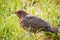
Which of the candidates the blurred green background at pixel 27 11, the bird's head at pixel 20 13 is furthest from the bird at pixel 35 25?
the bird's head at pixel 20 13

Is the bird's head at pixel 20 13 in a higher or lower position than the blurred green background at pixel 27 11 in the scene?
higher

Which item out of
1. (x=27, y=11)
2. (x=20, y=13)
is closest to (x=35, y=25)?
(x=20, y=13)

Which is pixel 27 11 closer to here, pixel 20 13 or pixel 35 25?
pixel 20 13

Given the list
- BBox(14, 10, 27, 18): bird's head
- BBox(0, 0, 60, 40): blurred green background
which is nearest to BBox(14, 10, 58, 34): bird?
BBox(0, 0, 60, 40): blurred green background

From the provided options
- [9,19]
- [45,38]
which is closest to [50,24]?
[45,38]

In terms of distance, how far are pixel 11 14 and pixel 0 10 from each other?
30 centimetres

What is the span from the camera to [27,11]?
7062mm

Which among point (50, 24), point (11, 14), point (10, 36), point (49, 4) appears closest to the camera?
point (10, 36)

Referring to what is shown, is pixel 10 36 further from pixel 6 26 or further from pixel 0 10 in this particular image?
pixel 0 10

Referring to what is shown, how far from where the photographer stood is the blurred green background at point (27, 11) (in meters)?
6.07

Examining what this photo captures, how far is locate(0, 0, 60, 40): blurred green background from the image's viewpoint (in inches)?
239

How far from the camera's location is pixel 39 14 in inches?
272

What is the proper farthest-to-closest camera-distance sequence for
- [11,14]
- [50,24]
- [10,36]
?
[11,14] → [50,24] → [10,36]

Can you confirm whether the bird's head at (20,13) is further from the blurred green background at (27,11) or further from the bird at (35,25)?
the bird at (35,25)
